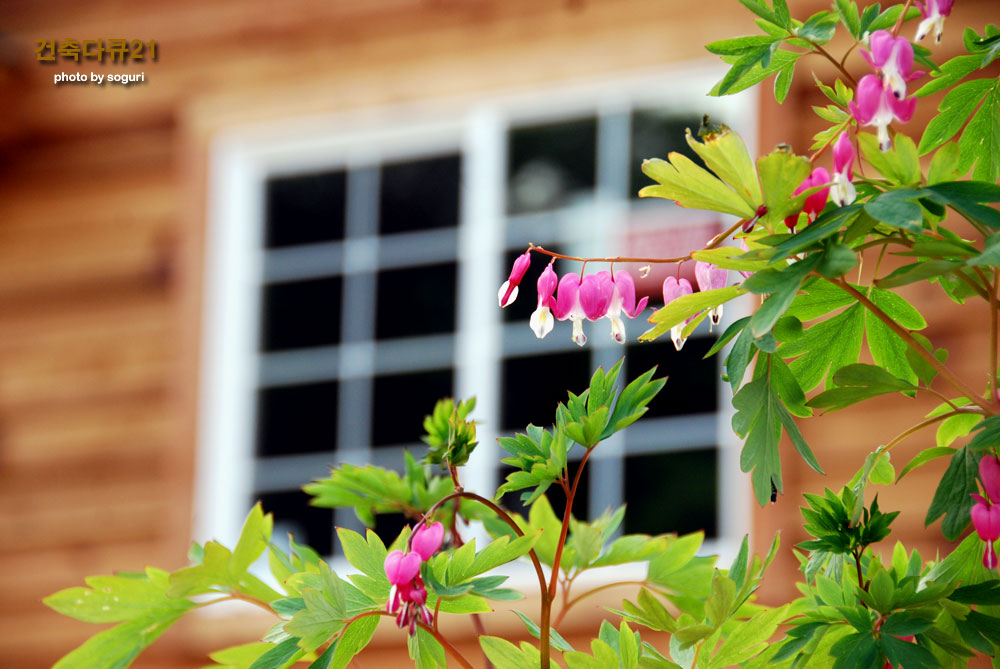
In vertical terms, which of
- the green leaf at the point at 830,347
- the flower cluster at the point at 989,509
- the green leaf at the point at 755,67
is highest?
the green leaf at the point at 755,67

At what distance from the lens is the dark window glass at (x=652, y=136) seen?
150 inches

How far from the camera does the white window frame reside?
3668mm

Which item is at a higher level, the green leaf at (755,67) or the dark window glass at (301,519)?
the green leaf at (755,67)

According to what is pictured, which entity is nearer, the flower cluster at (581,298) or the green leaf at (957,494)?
the green leaf at (957,494)

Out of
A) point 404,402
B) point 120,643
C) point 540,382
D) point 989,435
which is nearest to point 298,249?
point 404,402

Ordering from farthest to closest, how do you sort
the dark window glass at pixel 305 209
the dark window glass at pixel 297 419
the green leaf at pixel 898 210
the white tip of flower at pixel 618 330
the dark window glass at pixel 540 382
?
the dark window glass at pixel 305 209 → the dark window glass at pixel 297 419 → the dark window glass at pixel 540 382 → the white tip of flower at pixel 618 330 → the green leaf at pixel 898 210

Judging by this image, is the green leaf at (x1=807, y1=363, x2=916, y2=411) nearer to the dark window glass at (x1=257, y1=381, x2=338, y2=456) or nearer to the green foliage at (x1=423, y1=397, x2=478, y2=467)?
the green foliage at (x1=423, y1=397, x2=478, y2=467)

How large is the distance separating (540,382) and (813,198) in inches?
119

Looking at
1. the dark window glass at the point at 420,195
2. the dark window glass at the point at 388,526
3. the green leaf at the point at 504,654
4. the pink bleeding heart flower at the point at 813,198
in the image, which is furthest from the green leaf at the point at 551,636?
the dark window glass at the point at 420,195

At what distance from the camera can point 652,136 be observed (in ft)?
12.6

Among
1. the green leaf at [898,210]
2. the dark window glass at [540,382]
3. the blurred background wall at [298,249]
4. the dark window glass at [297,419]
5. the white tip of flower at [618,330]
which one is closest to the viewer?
the green leaf at [898,210]

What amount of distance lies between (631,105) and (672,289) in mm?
2956

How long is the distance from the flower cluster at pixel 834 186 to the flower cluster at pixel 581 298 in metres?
0.17

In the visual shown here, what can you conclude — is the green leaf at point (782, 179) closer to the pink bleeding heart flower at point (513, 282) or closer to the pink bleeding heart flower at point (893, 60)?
the pink bleeding heart flower at point (893, 60)
